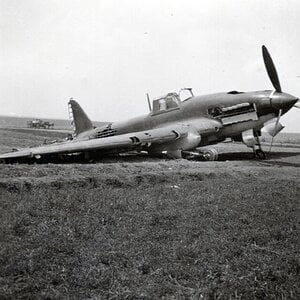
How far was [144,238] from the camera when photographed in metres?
4.86

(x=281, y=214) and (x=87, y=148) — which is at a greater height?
(x=87, y=148)

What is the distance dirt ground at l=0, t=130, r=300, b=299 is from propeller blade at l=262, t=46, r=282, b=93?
6.67 meters

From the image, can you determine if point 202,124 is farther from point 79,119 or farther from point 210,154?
point 79,119

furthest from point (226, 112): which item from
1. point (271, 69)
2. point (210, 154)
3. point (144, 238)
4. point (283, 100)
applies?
point (144, 238)

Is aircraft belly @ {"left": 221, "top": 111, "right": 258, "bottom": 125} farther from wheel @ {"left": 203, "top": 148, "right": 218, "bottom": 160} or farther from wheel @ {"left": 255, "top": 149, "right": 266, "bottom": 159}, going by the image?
wheel @ {"left": 203, "top": 148, "right": 218, "bottom": 160}

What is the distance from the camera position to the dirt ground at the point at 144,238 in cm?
353

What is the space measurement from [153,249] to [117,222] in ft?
3.81

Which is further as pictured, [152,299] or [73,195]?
[73,195]

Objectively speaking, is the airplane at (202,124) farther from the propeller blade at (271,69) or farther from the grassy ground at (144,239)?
the grassy ground at (144,239)

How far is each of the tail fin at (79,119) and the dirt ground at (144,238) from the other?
1125cm

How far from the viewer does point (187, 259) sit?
13.9ft

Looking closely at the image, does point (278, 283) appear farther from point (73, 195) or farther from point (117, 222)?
point (73, 195)

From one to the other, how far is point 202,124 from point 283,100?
3.24 metres

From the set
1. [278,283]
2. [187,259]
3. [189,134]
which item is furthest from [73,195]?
[189,134]
